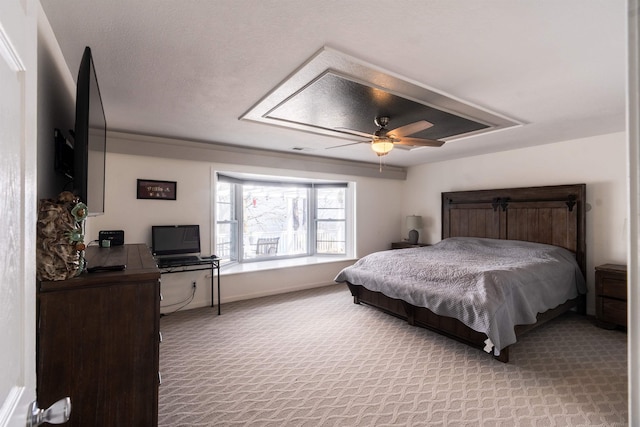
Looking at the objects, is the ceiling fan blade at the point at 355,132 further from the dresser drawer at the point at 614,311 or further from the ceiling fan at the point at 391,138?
the dresser drawer at the point at 614,311

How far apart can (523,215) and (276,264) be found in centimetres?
390

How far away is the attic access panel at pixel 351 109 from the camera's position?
7.69ft

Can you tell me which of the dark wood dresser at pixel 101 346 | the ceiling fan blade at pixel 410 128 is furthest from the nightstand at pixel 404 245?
the dark wood dresser at pixel 101 346

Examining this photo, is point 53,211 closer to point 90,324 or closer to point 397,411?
point 90,324

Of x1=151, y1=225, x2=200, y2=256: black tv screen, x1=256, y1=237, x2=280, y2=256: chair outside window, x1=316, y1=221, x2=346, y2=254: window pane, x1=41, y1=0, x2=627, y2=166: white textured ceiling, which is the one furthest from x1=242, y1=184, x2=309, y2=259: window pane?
x1=41, y1=0, x2=627, y2=166: white textured ceiling

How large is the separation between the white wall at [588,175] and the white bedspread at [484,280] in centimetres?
44

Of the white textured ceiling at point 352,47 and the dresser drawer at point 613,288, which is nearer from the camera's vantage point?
the white textured ceiling at point 352,47

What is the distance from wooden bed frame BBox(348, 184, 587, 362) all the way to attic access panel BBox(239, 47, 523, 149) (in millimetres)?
1531

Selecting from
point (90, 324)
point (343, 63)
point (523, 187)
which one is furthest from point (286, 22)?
point (523, 187)

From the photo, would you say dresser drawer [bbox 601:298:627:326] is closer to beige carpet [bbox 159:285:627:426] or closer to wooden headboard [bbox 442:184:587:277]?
beige carpet [bbox 159:285:627:426]

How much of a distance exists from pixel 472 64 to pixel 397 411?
7.88ft

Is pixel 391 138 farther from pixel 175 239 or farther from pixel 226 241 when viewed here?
pixel 226 241

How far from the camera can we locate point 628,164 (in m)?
0.44

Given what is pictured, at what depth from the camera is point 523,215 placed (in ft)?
14.3
